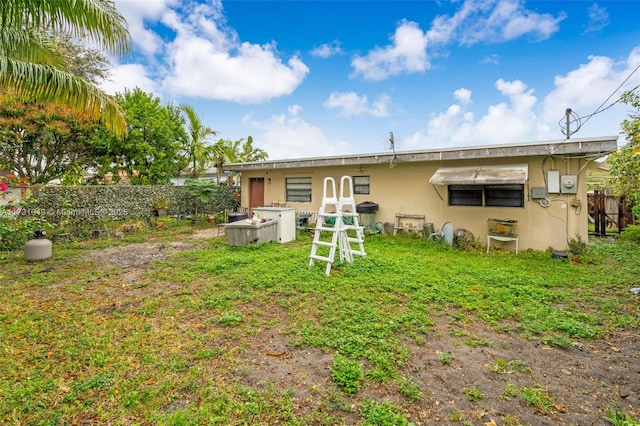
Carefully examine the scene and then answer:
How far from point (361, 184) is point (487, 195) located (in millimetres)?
3826

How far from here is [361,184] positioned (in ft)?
33.7

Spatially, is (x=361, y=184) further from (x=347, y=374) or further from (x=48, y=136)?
(x=48, y=136)

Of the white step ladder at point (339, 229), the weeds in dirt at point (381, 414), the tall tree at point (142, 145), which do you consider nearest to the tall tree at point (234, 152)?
the tall tree at point (142, 145)

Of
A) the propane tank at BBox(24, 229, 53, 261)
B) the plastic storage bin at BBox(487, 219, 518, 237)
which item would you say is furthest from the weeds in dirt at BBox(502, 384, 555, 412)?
the propane tank at BBox(24, 229, 53, 261)

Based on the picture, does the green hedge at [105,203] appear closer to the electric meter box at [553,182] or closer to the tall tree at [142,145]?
the tall tree at [142,145]

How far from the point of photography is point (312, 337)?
3.29 m

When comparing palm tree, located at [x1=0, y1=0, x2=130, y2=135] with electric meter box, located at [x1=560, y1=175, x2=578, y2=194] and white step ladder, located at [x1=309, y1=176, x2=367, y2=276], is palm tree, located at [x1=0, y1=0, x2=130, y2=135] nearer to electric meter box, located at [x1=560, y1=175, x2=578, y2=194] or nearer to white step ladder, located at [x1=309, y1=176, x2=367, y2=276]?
white step ladder, located at [x1=309, y1=176, x2=367, y2=276]

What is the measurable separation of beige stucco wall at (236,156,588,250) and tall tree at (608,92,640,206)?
1682 mm

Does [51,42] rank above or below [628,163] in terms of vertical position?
above

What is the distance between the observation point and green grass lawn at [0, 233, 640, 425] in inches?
91.3

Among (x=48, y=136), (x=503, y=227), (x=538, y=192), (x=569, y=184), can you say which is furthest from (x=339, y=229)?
(x=48, y=136)

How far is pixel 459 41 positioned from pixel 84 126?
14431 mm

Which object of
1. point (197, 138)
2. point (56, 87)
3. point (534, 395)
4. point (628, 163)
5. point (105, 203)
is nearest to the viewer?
point (534, 395)

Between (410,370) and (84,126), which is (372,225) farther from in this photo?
(84,126)
